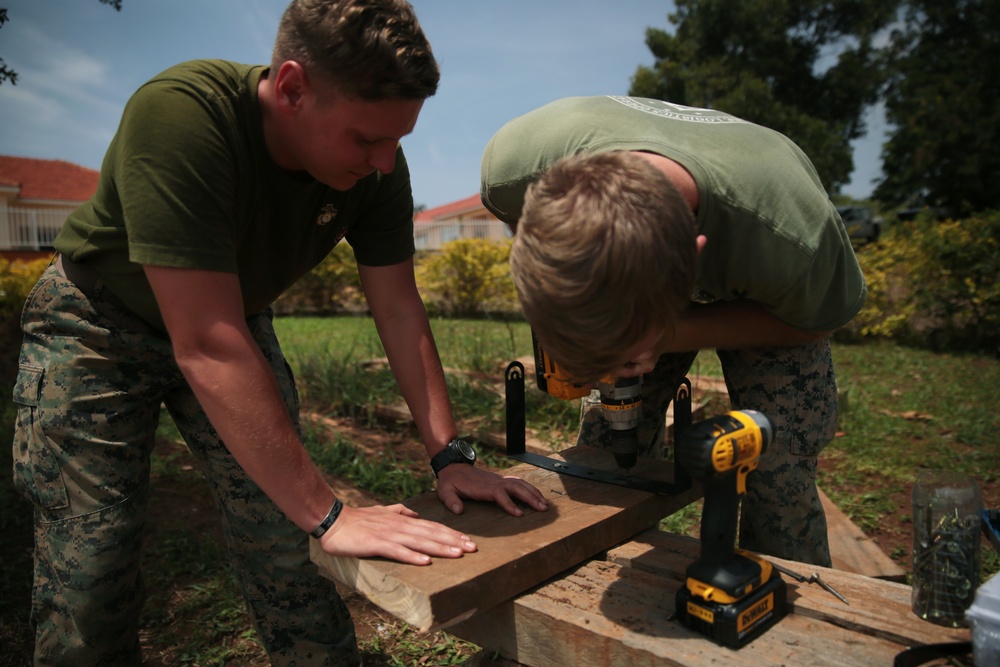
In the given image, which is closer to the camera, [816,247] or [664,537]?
[816,247]

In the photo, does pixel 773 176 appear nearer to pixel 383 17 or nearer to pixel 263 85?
pixel 383 17

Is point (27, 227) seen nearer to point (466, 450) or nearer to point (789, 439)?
point (466, 450)

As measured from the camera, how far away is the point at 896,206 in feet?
71.5

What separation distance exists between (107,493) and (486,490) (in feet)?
3.44

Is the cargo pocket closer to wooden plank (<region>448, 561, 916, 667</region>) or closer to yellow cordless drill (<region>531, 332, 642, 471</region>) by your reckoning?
wooden plank (<region>448, 561, 916, 667</region>)

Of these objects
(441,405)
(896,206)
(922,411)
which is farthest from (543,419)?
(896,206)

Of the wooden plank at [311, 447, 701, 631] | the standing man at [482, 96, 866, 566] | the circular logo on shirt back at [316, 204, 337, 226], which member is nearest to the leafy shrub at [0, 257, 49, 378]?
the circular logo on shirt back at [316, 204, 337, 226]

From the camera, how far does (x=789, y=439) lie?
6.58 feet

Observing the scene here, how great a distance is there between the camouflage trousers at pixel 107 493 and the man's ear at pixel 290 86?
794mm

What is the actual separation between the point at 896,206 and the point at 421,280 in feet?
55.5

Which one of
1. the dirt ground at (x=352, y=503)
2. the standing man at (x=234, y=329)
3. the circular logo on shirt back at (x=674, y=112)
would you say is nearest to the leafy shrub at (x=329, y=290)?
the dirt ground at (x=352, y=503)

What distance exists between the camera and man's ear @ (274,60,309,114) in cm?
162

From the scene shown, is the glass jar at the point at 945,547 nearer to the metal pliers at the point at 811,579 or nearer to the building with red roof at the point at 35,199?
the metal pliers at the point at 811,579

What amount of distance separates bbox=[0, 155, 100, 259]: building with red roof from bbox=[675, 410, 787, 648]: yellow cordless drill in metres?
17.4
